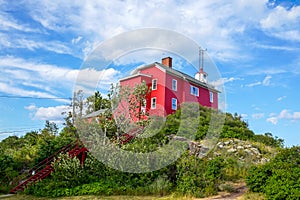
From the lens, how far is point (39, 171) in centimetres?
1518

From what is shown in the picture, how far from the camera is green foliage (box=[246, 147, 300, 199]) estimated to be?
31.0ft

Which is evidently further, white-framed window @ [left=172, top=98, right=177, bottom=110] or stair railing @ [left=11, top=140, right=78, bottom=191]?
white-framed window @ [left=172, top=98, right=177, bottom=110]

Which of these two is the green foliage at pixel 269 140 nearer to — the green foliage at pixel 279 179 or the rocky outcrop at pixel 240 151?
the rocky outcrop at pixel 240 151

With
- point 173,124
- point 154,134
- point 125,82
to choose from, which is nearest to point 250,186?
point 154,134

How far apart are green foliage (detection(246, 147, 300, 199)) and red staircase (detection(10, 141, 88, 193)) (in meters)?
8.56

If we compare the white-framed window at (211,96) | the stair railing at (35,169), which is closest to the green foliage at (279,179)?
the stair railing at (35,169)

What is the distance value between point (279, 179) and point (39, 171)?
36.7 feet

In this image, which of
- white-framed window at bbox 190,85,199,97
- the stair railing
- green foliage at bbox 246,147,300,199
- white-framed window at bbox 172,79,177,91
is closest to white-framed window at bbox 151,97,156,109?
white-framed window at bbox 172,79,177,91

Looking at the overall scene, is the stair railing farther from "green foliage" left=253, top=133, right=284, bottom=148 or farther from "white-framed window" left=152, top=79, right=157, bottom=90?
"green foliage" left=253, top=133, right=284, bottom=148

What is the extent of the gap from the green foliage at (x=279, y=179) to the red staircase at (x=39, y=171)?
28.1 feet

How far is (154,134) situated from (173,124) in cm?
269

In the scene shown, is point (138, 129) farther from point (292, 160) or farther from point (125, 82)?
point (292, 160)

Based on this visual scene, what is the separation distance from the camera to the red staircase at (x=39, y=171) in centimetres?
1412

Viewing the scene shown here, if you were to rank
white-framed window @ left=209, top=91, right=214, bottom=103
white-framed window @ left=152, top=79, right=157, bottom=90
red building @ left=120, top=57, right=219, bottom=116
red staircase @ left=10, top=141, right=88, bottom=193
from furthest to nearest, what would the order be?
white-framed window @ left=209, top=91, right=214, bottom=103
white-framed window @ left=152, top=79, right=157, bottom=90
red building @ left=120, top=57, right=219, bottom=116
red staircase @ left=10, top=141, right=88, bottom=193
